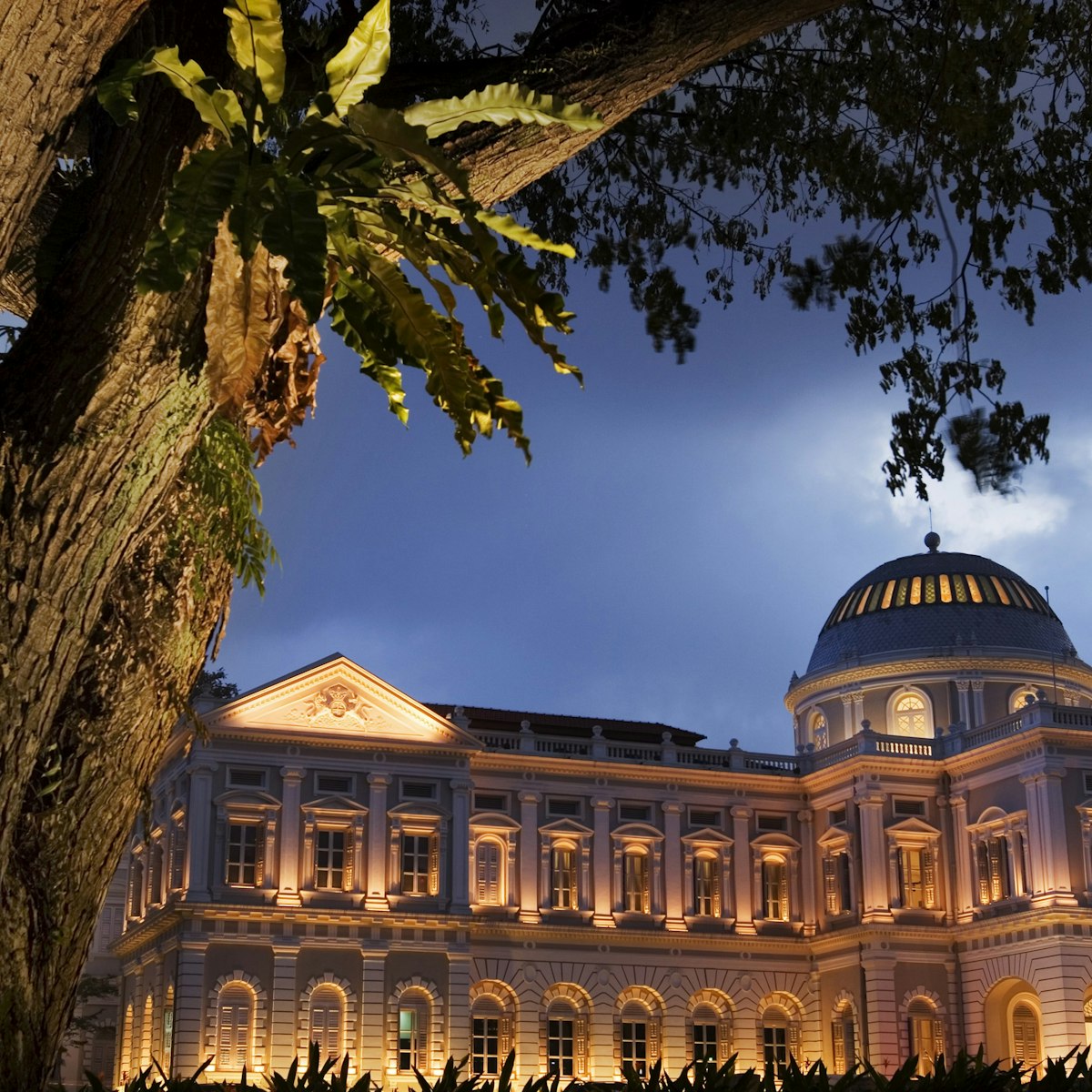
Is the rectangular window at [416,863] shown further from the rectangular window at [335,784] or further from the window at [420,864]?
the rectangular window at [335,784]

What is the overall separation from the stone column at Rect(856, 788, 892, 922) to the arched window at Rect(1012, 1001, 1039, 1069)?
4.60m

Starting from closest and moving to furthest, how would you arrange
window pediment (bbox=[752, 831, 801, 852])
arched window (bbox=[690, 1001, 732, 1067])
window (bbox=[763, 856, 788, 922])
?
arched window (bbox=[690, 1001, 732, 1067]), window (bbox=[763, 856, 788, 922]), window pediment (bbox=[752, 831, 801, 852])

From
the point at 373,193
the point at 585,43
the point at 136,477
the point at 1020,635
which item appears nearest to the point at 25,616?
the point at 136,477

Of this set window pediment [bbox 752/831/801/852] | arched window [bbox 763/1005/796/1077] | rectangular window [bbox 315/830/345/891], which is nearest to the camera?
rectangular window [bbox 315/830/345/891]

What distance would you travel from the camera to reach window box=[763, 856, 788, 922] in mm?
53406

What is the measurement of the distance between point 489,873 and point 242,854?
7803 mm

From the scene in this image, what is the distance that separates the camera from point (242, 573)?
14.4 ft

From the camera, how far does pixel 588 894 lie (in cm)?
5125

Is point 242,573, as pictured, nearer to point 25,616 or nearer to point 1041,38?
point 25,616

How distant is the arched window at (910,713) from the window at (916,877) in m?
6.97

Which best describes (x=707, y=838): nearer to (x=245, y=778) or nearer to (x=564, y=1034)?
(x=564, y=1034)

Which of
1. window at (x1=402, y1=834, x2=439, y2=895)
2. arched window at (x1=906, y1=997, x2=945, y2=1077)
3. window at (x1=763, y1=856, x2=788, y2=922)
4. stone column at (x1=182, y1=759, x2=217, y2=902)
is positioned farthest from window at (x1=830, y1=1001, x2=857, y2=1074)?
stone column at (x1=182, y1=759, x2=217, y2=902)

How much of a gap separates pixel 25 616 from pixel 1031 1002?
4900 centimetres

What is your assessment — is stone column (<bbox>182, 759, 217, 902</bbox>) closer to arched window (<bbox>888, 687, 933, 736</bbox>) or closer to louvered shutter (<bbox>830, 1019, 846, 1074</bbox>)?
louvered shutter (<bbox>830, 1019, 846, 1074</bbox>)
